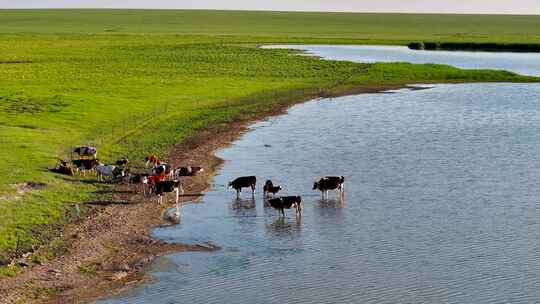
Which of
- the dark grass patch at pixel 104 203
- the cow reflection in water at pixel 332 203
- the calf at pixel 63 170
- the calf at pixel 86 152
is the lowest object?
the cow reflection in water at pixel 332 203

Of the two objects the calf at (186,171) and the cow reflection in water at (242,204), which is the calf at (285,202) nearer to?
the cow reflection in water at (242,204)

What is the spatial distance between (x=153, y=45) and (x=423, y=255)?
8695 centimetres

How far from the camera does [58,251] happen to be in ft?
66.2

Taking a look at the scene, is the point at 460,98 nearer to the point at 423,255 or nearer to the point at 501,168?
the point at 501,168

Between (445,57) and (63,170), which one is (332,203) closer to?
(63,170)

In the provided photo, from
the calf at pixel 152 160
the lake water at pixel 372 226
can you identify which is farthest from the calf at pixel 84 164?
the lake water at pixel 372 226

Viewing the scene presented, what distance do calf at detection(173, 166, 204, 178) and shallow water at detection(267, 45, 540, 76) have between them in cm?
5096

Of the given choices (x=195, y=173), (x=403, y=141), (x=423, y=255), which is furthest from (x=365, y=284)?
(x=403, y=141)

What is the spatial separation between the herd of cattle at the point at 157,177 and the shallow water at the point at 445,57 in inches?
2031

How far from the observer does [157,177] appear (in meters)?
26.7

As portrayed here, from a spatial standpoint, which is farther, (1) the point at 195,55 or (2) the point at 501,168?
(1) the point at 195,55

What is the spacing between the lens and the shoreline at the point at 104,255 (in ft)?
58.7

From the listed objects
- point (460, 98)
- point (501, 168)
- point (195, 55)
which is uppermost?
point (195, 55)

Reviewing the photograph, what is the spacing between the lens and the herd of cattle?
83.9ft
